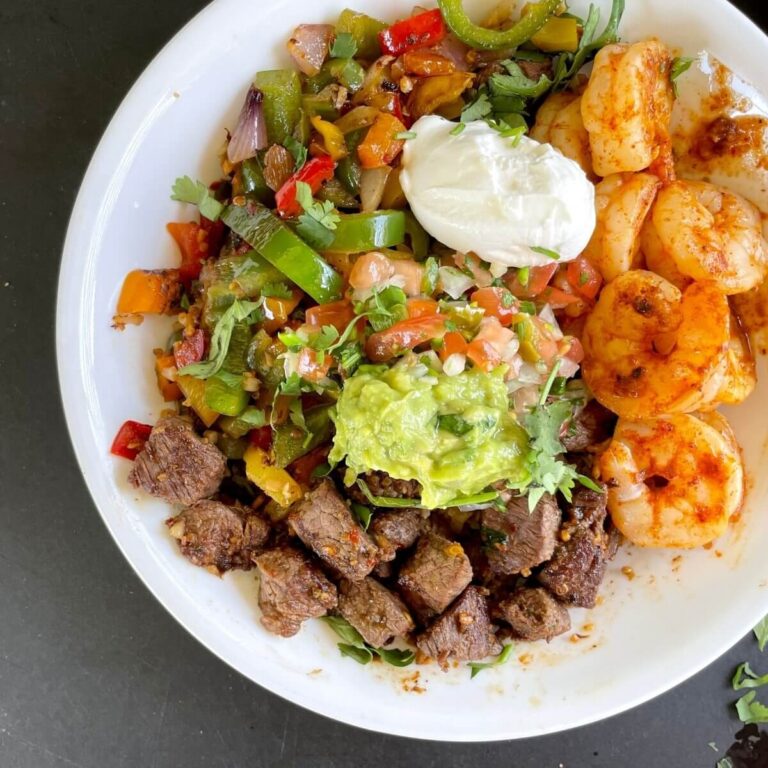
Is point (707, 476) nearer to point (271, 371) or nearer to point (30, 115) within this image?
point (271, 371)

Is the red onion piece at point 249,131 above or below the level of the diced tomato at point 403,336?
above

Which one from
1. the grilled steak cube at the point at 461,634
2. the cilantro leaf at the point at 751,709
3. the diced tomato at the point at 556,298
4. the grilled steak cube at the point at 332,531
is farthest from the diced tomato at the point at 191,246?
the cilantro leaf at the point at 751,709

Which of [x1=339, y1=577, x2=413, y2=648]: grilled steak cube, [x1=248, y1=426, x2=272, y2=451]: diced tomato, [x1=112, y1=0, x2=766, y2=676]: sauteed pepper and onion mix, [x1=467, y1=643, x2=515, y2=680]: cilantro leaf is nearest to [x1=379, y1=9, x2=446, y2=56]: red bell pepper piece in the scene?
[x1=112, y1=0, x2=766, y2=676]: sauteed pepper and onion mix

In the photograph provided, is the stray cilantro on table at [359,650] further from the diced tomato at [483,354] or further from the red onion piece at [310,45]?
the red onion piece at [310,45]

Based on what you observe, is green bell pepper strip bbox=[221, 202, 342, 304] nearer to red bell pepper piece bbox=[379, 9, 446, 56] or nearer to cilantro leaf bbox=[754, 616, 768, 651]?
red bell pepper piece bbox=[379, 9, 446, 56]

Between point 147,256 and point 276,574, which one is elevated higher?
point 147,256

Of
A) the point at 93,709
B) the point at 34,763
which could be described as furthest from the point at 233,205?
the point at 34,763

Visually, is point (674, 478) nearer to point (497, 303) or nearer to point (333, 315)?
point (497, 303)
